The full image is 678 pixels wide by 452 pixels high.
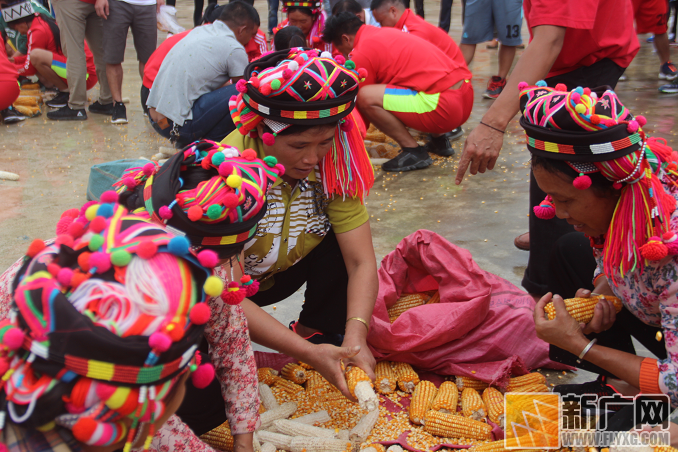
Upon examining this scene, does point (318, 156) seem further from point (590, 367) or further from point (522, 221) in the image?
point (522, 221)

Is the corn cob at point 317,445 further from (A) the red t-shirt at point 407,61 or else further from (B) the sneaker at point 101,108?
(B) the sneaker at point 101,108

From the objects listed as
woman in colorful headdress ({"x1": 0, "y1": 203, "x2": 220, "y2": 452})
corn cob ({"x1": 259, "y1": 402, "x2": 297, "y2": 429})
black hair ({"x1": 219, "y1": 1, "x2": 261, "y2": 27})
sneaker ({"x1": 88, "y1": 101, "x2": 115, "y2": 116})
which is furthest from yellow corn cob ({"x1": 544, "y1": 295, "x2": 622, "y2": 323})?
sneaker ({"x1": 88, "y1": 101, "x2": 115, "y2": 116})

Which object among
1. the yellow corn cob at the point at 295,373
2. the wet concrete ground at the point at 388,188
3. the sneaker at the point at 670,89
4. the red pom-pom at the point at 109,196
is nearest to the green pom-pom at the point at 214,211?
the red pom-pom at the point at 109,196

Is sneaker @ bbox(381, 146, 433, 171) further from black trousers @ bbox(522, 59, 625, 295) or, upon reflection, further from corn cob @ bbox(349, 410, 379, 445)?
corn cob @ bbox(349, 410, 379, 445)

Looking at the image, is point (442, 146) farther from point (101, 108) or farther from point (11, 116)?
point (11, 116)

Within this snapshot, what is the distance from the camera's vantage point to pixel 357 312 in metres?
2.44

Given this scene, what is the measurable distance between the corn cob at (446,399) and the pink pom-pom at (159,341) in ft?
5.58

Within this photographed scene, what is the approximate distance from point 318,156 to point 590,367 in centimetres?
146

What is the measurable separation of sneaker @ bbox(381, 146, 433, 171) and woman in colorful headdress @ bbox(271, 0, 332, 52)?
192cm

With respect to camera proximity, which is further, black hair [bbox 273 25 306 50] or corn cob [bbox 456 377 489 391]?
black hair [bbox 273 25 306 50]

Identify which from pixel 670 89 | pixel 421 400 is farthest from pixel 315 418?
pixel 670 89

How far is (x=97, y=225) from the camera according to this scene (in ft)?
3.51

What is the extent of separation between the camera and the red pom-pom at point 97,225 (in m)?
1.07

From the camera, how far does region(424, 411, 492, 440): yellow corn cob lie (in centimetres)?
227
